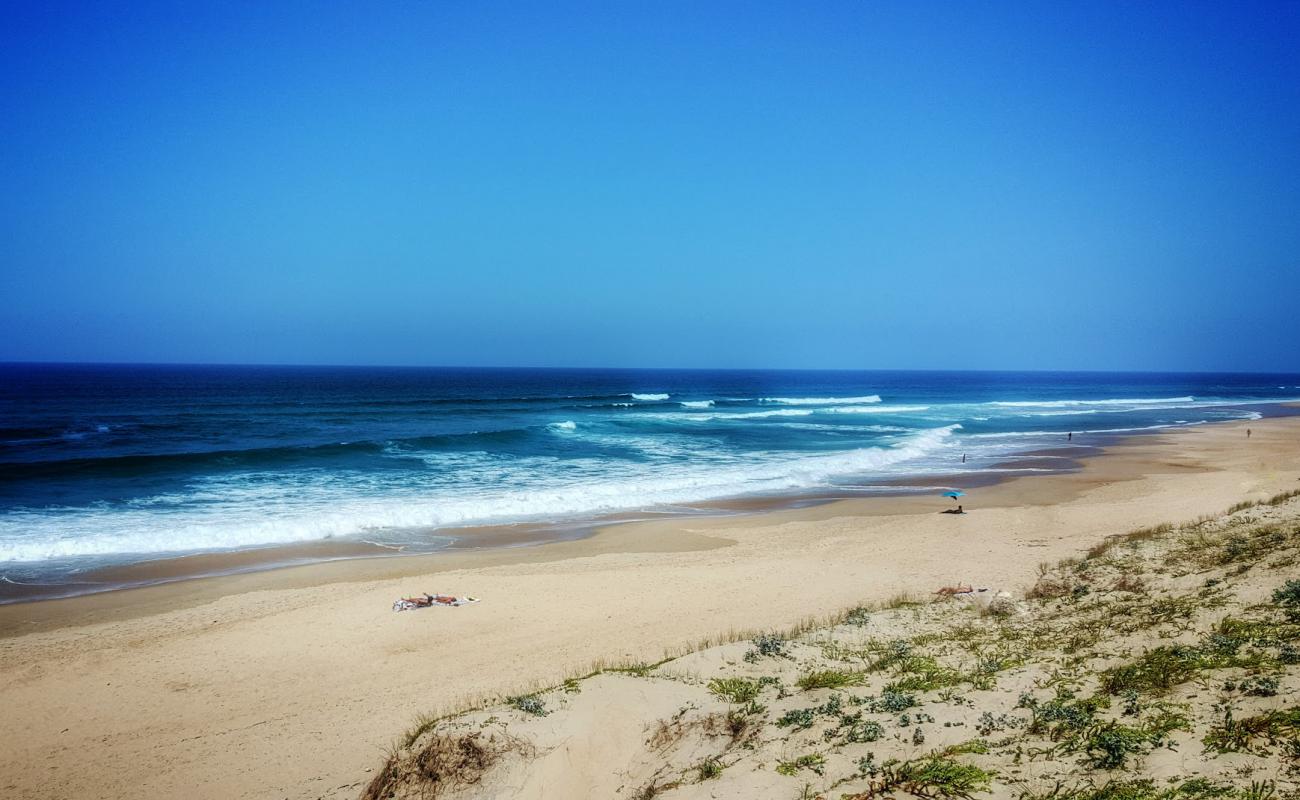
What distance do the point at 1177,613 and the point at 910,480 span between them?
851 inches

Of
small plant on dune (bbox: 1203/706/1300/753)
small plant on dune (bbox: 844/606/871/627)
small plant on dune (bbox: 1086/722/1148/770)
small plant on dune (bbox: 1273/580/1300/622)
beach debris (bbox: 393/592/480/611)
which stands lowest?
beach debris (bbox: 393/592/480/611)

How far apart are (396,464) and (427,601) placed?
19.5 metres

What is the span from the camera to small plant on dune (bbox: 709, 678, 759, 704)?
6.68m

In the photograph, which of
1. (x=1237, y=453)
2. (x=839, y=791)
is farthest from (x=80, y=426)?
(x=1237, y=453)

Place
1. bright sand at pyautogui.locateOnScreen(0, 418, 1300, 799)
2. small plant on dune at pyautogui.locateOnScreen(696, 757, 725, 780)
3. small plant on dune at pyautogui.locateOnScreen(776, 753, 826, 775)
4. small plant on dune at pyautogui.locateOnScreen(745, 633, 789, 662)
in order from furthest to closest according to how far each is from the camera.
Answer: bright sand at pyautogui.locateOnScreen(0, 418, 1300, 799)
small plant on dune at pyautogui.locateOnScreen(745, 633, 789, 662)
small plant on dune at pyautogui.locateOnScreen(696, 757, 725, 780)
small plant on dune at pyautogui.locateOnScreen(776, 753, 826, 775)

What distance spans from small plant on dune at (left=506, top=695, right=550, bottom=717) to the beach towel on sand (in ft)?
21.0

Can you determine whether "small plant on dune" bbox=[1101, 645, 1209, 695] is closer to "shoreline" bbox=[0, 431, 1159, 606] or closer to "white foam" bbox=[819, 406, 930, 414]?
"shoreline" bbox=[0, 431, 1159, 606]

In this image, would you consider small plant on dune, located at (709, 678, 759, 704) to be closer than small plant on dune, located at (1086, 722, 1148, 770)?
No

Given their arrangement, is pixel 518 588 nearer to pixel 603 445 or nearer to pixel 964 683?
pixel 964 683

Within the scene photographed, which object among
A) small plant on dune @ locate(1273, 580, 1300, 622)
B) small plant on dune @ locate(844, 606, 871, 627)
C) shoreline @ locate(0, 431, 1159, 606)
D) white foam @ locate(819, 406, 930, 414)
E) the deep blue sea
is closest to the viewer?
small plant on dune @ locate(1273, 580, 1300, 622)

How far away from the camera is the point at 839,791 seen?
15.7 ft

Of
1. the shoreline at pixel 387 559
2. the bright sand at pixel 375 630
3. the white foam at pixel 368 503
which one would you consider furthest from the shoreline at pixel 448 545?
the white foam at pixel 368 503

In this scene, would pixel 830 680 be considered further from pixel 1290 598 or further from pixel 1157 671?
pixel 1290 598

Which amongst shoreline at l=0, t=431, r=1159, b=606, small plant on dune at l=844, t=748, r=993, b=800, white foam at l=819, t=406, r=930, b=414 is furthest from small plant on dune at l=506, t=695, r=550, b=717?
white foam at l=819, t=406, r=930, b=414
